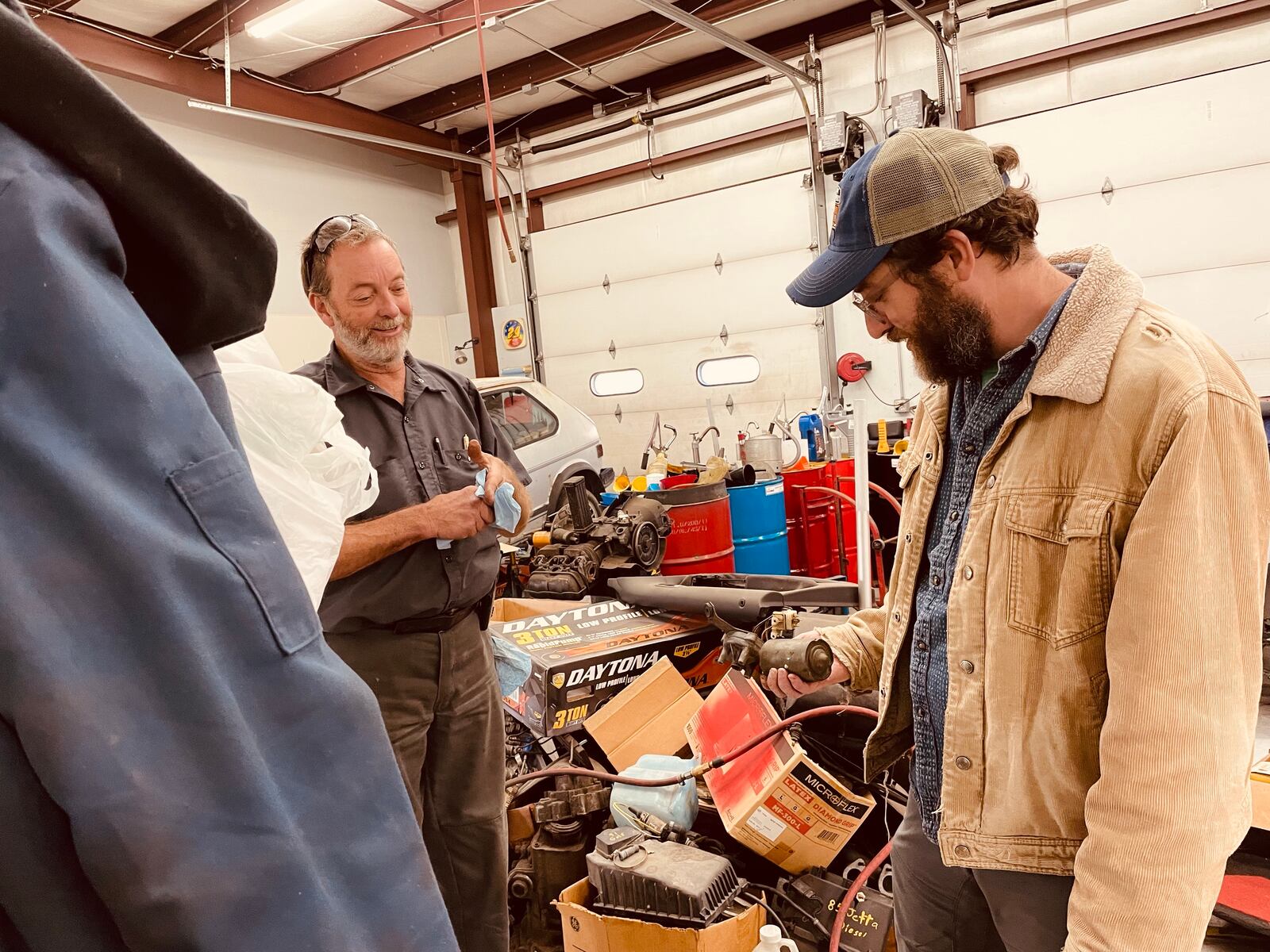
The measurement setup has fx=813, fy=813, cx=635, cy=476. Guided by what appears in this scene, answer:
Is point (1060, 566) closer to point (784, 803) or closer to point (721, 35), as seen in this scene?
point (784, 803)

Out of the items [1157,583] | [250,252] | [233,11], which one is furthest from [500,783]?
[233,11]

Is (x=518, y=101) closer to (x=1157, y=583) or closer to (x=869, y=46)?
(x=869, y=46)

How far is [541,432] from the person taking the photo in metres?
6.22

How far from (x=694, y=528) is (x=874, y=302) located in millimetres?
2855

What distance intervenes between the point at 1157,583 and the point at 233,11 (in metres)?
7.52

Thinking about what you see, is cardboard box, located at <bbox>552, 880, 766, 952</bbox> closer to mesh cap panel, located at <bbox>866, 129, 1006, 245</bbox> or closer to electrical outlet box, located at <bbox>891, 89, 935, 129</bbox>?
mesh cap panel, located at <bbox>866, 129, 1006, 245</bbox>

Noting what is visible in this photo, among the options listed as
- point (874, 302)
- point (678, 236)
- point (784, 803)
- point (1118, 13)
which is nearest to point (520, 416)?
point (678, 236)

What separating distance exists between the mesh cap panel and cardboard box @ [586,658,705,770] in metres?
2.10

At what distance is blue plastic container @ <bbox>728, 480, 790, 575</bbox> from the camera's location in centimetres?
478

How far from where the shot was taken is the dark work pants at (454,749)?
81.0 inches

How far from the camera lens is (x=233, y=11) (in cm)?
633

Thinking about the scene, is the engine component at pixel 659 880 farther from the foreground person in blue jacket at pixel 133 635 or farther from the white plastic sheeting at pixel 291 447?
the foreground person in blue jacket at pixel 133 635

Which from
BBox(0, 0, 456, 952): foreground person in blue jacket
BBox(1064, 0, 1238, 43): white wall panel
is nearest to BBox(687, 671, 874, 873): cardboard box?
BBox(0, 0, 456, 952): foreground person in blue jacket

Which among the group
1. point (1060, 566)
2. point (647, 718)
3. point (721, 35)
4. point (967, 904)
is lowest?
point (647, 718)
